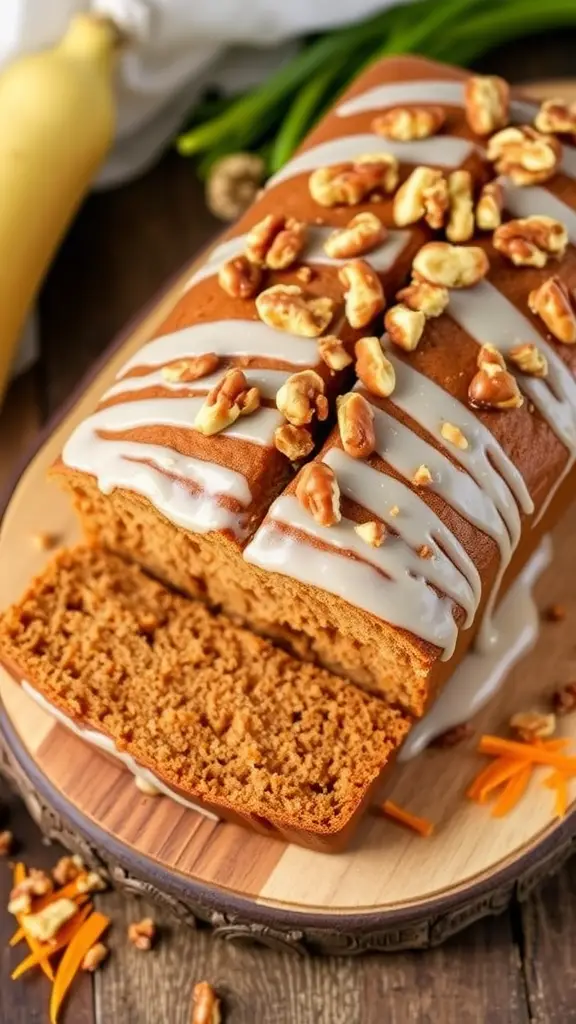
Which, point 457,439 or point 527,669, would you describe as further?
point 527,669

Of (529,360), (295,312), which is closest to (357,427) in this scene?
(295,312)

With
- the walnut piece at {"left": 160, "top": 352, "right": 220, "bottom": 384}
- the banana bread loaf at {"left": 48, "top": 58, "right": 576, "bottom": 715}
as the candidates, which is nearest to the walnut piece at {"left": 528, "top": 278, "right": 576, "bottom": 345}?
the banana bread loaf at {"left": 48, "top": 58, "right": 576, "bottom": 715}

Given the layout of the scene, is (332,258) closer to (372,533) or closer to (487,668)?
(372,533)

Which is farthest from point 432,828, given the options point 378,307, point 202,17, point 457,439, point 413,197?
point 202,17

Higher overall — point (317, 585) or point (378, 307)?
point (378, 307)

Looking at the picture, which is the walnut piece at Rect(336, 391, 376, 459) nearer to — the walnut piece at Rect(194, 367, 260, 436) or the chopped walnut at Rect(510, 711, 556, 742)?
the walnut piece at Rect(194, 367, 260, 436)

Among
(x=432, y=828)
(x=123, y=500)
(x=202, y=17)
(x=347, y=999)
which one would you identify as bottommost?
(x=347, y=999)

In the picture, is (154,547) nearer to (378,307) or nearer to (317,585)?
(317,585)
